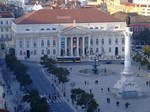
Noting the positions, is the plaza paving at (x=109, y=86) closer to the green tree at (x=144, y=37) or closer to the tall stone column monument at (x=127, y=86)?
the tall stone column monument at (x=127, y=86)

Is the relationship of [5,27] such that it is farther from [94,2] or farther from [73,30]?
[94,2]

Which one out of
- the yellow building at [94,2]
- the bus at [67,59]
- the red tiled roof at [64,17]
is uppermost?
the red tiled roof at [64,17]

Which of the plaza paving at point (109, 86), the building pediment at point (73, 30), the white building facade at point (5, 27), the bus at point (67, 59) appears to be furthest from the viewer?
the white building facade at point (5, 27)

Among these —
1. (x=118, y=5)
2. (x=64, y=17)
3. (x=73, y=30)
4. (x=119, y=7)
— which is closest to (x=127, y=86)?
(x=73, y=30)

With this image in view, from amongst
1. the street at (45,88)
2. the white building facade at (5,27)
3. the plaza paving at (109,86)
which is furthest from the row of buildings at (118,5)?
the plaza paving at (109,86)

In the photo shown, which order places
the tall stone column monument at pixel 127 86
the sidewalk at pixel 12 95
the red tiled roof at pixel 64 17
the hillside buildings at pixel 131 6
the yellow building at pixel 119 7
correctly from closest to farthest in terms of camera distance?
the sidewalk at pixel 12 95 → the tall stone column monument at pixel 127 86 → the red tiled roof at pixel 64 17 → the hillside buildings at pixel 131 6 → the yellow building at pixel 119 7

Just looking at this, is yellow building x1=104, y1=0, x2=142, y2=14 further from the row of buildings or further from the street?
the street

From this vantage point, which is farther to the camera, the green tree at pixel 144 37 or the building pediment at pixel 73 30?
the green tree at pixel 144 37

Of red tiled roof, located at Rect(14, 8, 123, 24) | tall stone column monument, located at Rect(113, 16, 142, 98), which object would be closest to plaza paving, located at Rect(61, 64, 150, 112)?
tall stone column monument, located at Rect(113, 16, 142, 98)
